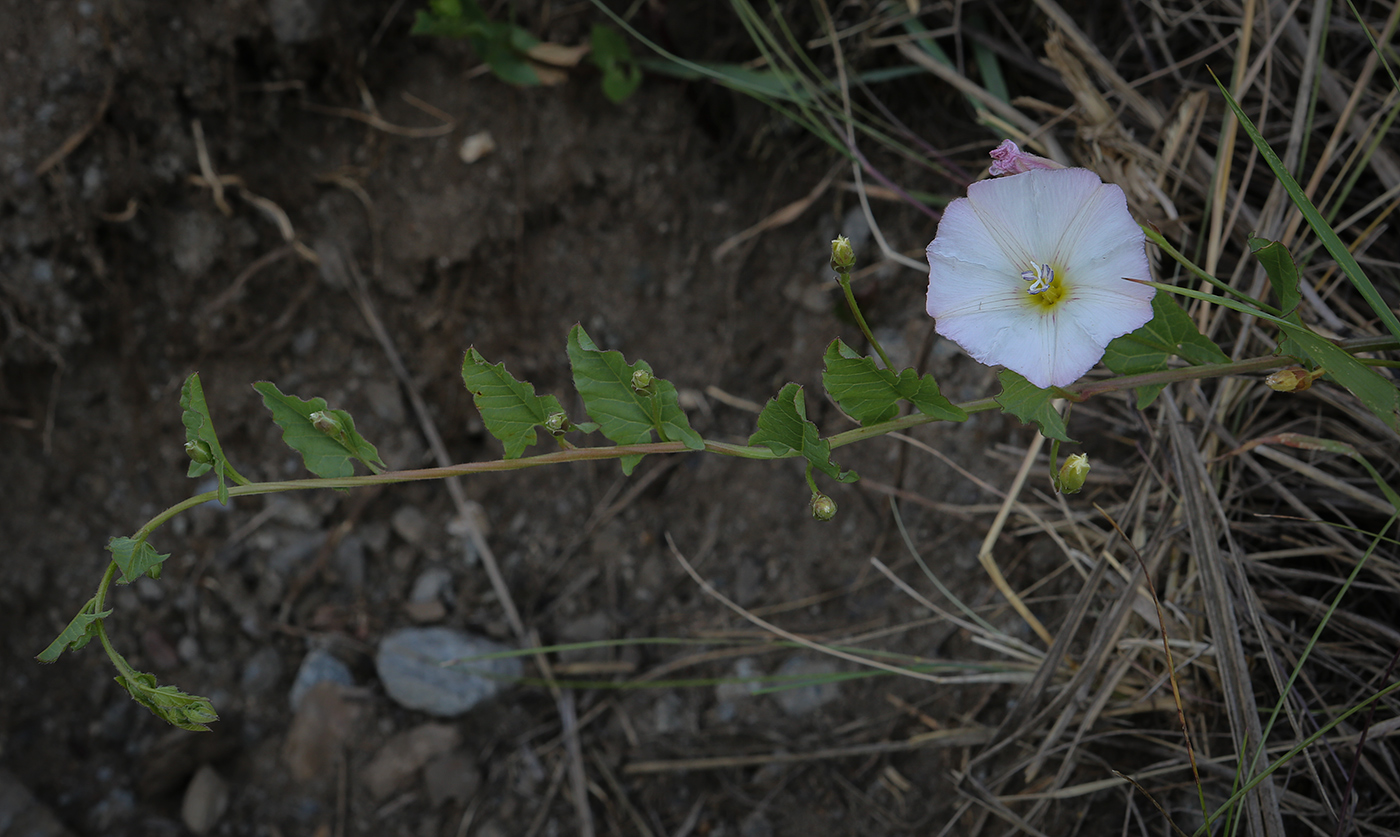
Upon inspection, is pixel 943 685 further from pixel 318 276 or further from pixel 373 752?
pixel 318 276

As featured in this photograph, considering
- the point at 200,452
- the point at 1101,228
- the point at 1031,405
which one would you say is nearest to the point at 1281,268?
the point at 1101,228

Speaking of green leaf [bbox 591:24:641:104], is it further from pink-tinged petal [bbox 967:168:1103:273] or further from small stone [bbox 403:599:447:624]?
small stone [bbox 403:599:447:624]

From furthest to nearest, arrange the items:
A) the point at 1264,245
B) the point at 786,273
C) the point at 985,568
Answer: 1. the point at 786,273
2. the point at 985,568
3. the point at 1264,245

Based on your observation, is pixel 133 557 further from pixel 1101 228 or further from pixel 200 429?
pixel 1101 228

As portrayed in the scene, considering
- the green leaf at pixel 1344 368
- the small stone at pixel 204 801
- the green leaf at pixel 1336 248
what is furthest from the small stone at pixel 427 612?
the green leaf at pixel 1336 248

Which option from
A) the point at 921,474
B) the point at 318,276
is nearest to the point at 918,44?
the point at 921,474

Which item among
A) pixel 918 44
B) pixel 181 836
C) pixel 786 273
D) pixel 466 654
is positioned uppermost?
pixel 918 44

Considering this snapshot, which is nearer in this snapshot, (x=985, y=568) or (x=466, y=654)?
(x=985, y=568)
